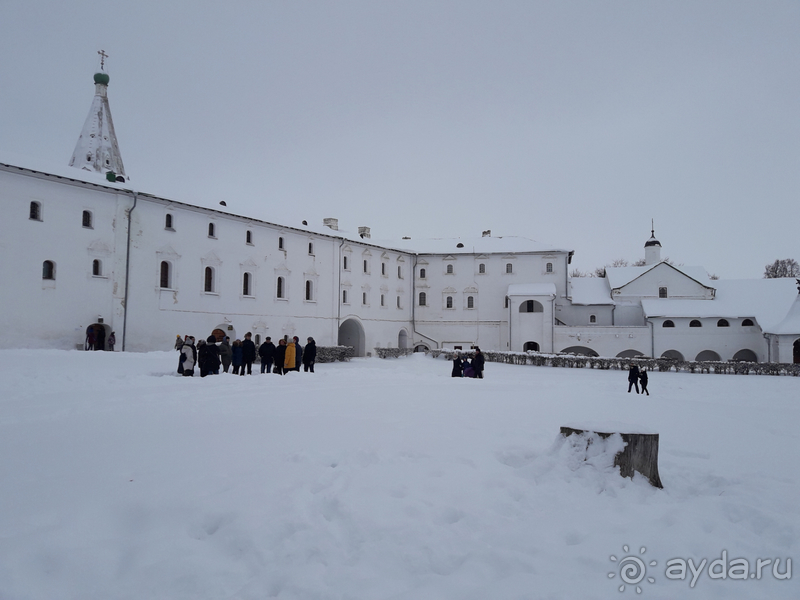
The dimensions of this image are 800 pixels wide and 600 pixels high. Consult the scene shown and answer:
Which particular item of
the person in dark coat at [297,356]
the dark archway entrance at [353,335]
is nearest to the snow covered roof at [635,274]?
the dark archway entrance at [353,335]

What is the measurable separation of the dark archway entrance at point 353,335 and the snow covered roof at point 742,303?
21488 millimetres

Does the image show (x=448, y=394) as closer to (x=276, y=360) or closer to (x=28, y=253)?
(x=276, y=360)

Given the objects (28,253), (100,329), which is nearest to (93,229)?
(28,253)

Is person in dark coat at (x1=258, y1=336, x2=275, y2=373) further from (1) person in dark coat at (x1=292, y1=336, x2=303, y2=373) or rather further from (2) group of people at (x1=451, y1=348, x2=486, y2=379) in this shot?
(2) group of people at (x1=451, y1=348, x2=486, y2=379)

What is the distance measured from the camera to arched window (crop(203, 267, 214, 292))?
3105 cm

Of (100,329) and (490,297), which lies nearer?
(100,329)

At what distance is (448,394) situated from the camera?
11062 millimetres

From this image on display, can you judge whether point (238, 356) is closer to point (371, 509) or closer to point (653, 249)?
point (371, 509)

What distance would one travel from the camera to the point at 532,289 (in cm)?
4206

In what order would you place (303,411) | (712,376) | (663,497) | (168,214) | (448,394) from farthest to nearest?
(168,214) < (712,376) < (448,394) < (303,411) < (663,497)

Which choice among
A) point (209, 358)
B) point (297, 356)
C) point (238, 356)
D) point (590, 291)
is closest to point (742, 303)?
point (590, 291)

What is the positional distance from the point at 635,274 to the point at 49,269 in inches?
1626

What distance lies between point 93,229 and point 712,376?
102 ft

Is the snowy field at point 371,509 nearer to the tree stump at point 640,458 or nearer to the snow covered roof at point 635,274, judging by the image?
the tree stump at point 640,458
